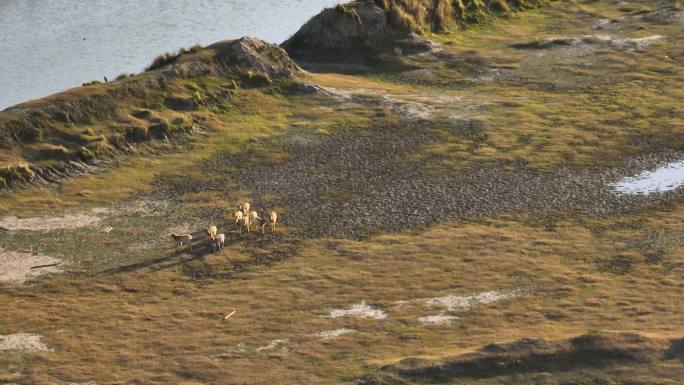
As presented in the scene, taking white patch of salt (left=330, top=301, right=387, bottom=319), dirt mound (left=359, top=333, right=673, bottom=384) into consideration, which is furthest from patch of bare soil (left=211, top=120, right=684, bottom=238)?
dirt mound (left=359, top=333, right=673, bottom=384)

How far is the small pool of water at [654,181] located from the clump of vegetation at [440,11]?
794 inches

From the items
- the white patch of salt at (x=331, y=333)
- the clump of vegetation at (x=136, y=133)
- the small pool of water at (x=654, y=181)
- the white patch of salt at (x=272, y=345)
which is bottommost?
the white patch of salt at (x=331, y=333)

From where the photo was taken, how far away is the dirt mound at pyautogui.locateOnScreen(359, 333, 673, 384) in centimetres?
3072

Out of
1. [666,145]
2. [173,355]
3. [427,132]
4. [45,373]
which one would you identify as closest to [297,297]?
[173,355]

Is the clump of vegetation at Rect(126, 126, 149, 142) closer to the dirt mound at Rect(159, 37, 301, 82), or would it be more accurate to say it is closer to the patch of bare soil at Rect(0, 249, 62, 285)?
the dirt mound at Rect(159, 37, 301, 82)

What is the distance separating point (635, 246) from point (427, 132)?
13481 millimetres

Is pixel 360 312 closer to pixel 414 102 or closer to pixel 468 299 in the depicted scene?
pixel 468 299

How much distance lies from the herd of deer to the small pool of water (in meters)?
12.5

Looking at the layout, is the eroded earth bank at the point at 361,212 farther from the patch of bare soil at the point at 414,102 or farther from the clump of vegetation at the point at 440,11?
the clump of vegetation at the point at 440,11

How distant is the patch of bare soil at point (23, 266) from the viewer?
38.5 meters

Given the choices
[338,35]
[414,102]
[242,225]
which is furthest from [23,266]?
[338,35]

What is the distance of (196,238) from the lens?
41.0 meters

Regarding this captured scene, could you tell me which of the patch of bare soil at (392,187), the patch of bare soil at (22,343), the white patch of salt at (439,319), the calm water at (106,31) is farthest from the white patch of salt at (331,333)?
the calm water at (106,31)

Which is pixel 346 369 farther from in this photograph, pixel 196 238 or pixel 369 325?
pixel 196 238
